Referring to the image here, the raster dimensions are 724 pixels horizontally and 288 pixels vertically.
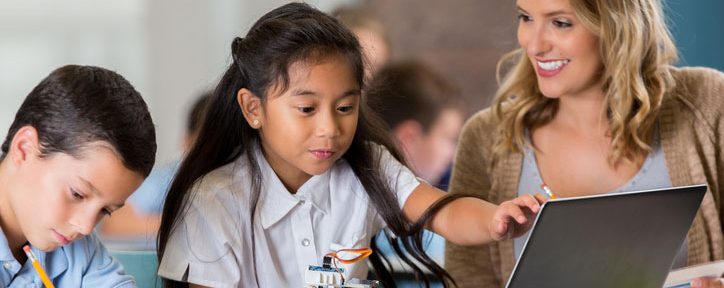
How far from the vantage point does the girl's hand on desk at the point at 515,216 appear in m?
1.41

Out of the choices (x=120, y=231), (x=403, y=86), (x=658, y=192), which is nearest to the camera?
(x=658, y=192)

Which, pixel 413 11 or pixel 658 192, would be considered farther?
pixel 413 11

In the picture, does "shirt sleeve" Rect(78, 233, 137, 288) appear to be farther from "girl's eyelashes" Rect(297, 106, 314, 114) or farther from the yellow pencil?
"girl's eyelashes" Rect(297, 106, 314, 114)

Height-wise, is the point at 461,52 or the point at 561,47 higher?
the point at 561,47

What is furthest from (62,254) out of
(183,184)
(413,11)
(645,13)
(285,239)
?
(413,11)

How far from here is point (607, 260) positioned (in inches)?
53.8

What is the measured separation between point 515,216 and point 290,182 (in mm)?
404

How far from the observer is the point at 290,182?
1.67 meters

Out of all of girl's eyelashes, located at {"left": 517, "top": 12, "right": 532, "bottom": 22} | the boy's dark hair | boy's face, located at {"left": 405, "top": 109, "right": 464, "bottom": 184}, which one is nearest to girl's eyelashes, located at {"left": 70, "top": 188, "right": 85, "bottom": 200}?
girl's eyelashes, located at {"left": 517, "top": 12, "right": 532, "bottom": 22}

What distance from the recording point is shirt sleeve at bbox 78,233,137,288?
57.2 inches

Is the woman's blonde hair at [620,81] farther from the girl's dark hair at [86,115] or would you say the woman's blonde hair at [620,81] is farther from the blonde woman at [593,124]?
the girl's dark hair at [86,115]

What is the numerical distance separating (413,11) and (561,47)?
97.7 inches

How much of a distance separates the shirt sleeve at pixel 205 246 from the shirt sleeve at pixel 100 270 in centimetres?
6

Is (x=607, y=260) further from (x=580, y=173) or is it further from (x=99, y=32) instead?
(x=99, y=32)
